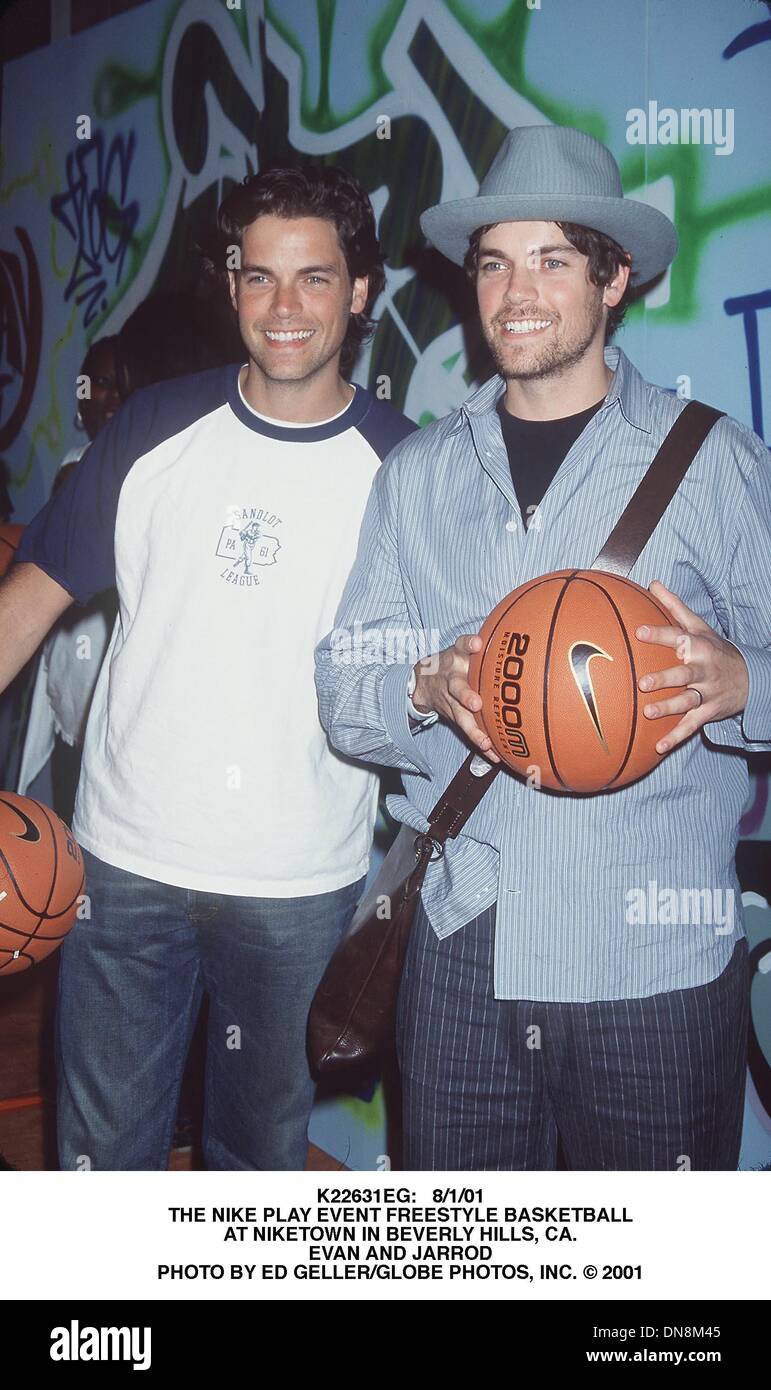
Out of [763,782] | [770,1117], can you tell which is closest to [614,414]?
[763,782]

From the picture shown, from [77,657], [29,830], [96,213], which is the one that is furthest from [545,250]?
[96,213]

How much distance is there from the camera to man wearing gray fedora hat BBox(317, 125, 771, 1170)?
1895 mm

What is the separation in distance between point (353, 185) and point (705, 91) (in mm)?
733

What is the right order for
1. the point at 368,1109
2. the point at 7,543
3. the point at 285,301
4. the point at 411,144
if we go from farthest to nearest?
the point at 7,543 → the point at 368,1109 → the point at 411,144 → the point at 285,301

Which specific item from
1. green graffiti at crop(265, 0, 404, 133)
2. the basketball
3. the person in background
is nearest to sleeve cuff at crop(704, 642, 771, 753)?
green graffiti at crop(265, 0, 404, 133)

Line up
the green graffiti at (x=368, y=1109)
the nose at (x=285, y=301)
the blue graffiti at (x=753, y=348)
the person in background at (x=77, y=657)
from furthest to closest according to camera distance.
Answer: the person in background at (x=77, y=657) → the green graffiti at (x=368, y=1109) → the blue graffiti at (x=753, y=348) → the nose at (x=285, y=301)

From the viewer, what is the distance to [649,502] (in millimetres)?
1895

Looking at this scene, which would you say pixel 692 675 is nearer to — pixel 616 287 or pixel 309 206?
pixel 616 287

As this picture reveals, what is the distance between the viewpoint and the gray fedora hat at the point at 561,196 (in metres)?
1.99

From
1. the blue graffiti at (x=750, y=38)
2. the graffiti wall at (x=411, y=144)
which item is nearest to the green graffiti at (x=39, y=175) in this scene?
the graffiti wall at (x=411, y=144)

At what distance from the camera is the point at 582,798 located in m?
1.93

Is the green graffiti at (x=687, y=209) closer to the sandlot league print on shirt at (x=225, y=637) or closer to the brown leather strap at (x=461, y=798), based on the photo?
the sandlot league print on shirt at (x=225, y=637)

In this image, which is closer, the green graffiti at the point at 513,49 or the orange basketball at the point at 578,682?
the orange basketball at the point at 578,682

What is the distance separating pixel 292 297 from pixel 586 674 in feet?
3.28
